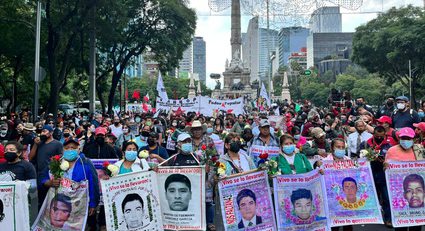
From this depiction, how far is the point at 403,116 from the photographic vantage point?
39.2ft

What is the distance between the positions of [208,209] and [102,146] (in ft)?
7.80

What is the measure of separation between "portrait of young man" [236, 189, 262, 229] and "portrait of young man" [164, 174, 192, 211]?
2.35ft

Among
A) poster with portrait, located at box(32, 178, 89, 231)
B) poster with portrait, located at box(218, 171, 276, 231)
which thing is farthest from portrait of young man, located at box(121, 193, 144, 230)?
poster with portrait, located at box(218, 171, 276, 231)

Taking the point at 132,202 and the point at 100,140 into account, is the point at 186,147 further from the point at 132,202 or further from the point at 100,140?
the point at 100,140

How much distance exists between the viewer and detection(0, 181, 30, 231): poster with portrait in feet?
21.1

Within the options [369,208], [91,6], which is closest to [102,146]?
[369,208]

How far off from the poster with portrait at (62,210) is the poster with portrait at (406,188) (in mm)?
4263

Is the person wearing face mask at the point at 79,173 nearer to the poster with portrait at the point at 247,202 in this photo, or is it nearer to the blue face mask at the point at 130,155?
the blue face mask at the point at 130,155

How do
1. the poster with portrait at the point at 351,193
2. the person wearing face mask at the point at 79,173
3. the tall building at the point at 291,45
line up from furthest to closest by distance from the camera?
the tall building at the point at 291,45
the poster with portrait at the point at 351,193
the person wearing face mask at the point at 79,173

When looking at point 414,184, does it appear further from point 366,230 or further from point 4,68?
point 4,68

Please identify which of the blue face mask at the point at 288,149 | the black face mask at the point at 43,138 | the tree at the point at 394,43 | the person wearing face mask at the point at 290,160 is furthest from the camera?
the tree at the point at 394,43

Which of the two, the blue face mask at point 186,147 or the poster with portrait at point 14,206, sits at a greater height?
the blue face mask at point 186,147

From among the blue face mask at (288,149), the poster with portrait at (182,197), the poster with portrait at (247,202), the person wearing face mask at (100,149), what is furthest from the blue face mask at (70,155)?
the blue face mask at (288,149)

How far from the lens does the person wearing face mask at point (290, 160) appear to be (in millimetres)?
7407
